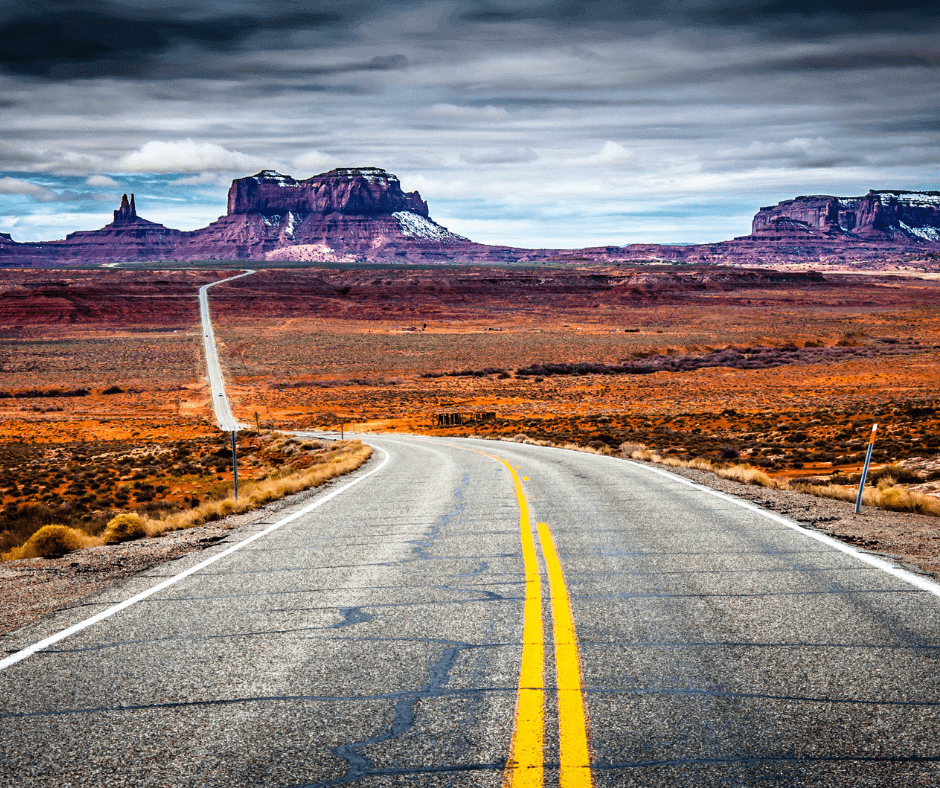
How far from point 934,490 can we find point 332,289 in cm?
14993

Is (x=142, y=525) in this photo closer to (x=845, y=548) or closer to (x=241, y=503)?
(x=241, y=503)

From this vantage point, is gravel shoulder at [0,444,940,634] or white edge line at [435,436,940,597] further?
gravel shoulder at [0,444,940,634]

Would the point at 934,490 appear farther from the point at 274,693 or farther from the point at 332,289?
the point at 332,289

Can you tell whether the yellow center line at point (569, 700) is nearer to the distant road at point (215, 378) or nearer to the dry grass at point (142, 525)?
the dry grass at point (142, 525)

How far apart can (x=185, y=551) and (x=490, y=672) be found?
557 cm

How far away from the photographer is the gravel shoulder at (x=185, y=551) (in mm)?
6508

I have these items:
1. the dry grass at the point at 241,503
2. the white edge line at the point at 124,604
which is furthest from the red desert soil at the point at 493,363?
the dry grass at the point at 241,503

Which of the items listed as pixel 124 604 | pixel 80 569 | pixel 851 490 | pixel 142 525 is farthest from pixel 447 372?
pixel 124 604

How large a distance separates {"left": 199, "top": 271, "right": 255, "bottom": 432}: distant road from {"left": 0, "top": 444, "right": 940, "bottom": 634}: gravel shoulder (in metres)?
5.32

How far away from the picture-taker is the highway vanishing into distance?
11.2ft

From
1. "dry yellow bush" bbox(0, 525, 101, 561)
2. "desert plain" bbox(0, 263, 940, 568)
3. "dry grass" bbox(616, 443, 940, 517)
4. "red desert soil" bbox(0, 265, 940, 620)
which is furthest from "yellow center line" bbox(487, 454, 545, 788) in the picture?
"desert plain" bbox(0, 263, 940, 568)

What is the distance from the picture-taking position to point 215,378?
7356cm

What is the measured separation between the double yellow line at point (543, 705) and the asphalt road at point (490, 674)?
1 centimetres

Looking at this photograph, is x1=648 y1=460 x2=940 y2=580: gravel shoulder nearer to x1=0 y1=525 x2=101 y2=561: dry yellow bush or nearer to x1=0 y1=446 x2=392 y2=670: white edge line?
x1=0 y1=446 x2=392 y2=670: white edge line
